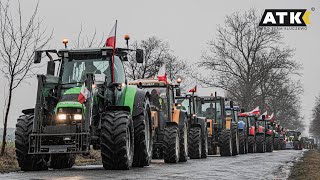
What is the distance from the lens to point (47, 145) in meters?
11.0

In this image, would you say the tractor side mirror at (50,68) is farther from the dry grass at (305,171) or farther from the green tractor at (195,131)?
the green tractor at (195,131)

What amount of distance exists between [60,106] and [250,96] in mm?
40470

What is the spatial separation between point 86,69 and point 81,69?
0.46 feet

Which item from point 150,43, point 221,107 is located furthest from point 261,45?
point 221,107

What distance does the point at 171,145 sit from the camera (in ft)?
54.1

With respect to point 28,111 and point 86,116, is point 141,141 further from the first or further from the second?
point 28,111

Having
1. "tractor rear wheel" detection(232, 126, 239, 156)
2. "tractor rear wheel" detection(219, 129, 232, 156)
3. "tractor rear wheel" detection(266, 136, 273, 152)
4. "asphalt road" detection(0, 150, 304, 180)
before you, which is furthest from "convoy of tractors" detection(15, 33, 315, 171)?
"tractor rear wheel" detection(266, 136, 273, 152)

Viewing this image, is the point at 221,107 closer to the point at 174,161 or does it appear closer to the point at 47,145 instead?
the point at 174,161

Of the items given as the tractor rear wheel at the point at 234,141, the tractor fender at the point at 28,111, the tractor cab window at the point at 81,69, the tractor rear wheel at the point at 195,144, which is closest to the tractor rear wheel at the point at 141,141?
the tractor cab window at the point at 81,69

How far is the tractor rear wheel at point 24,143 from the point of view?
37.3ft

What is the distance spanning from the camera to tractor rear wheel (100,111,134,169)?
36.4 ft

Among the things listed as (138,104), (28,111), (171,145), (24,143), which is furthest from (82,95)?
(171,145)

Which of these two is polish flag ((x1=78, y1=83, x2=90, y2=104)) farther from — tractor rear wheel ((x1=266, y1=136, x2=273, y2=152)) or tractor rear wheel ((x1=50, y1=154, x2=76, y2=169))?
tractor rear wheel ((x1=266, y1=136, x2=273, y2=152))

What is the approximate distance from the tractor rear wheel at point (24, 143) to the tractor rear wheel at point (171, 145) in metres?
5.35
